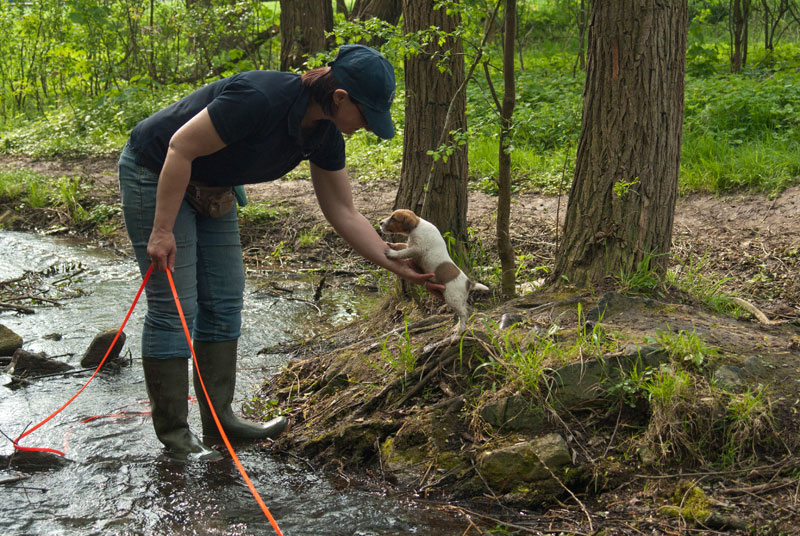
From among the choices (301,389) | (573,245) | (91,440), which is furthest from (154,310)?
(573,245)

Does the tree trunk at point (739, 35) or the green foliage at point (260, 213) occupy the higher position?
the tree trunk at point (739, 35)

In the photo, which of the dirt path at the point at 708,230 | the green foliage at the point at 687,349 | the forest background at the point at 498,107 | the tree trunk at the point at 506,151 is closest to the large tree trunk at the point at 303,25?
the forest background at the point at 498,107

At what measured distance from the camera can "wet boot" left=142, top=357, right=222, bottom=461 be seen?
3139mm

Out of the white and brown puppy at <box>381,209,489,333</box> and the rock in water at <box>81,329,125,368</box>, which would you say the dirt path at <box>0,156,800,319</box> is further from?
the rock in water at <box>81,329,125,368</box>

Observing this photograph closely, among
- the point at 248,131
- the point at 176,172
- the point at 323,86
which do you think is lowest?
the point at 176,172

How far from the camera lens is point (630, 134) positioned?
3893 millimetres

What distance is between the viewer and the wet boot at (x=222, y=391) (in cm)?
343

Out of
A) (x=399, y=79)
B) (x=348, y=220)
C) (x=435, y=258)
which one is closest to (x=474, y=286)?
(x=435, y=258)

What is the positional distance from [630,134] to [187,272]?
2.54 m

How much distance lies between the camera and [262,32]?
1464 cm

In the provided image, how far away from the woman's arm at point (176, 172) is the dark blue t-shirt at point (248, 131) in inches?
1.9

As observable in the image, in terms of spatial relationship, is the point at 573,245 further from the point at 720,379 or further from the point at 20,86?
the point at 20,86

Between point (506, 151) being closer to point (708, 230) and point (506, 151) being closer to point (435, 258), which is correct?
point (435, 258)

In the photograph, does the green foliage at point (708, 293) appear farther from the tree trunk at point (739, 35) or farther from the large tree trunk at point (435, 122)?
the tree trunk at point (739, 35)
